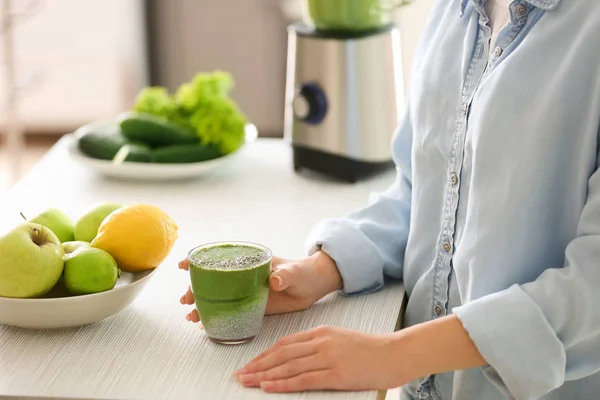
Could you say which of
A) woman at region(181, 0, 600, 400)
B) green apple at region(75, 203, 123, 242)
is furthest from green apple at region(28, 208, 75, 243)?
woman at region(181, 0, 600, 400)

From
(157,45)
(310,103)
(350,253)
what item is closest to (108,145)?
(310,103)

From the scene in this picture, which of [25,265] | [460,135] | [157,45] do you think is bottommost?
[157,45]

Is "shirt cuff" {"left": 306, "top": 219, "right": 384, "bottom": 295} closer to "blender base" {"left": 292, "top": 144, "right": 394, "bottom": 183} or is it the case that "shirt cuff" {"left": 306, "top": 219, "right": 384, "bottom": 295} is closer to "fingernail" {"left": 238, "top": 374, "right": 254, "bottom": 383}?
"fingernail" {"left": 238, "top": 374, "right": 254, "bottom": 383}

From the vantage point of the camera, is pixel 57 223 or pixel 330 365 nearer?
pixel 330 365

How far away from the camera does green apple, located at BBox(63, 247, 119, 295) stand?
103 centimetres

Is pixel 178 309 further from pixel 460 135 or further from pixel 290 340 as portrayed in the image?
pixel 460 135

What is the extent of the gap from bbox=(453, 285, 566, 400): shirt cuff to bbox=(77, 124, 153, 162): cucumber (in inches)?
33.9

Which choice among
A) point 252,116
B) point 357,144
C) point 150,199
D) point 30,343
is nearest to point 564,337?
point 30,343

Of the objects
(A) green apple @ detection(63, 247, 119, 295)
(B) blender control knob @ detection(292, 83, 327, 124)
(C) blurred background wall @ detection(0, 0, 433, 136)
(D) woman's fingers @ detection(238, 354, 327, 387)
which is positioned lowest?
(C) blurred background wall @ detection(0, 0, 433, 136)

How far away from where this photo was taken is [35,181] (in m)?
1.63

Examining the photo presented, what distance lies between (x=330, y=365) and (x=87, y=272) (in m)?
0.29

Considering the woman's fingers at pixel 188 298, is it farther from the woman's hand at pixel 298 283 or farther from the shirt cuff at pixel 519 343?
the shirt cuff at pixel 519 343

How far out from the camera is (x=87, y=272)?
1029 millimetres

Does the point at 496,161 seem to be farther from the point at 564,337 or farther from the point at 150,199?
the point at 150,199
